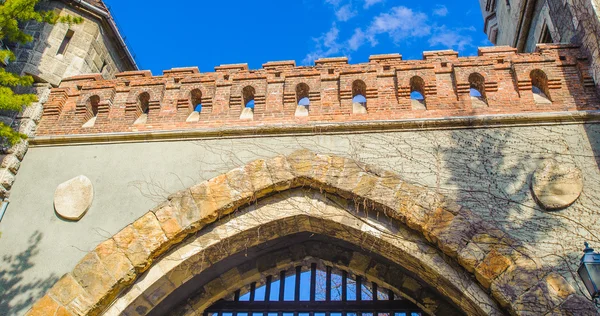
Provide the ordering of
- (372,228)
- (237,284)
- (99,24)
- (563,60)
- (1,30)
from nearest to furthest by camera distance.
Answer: (372,228) < (1,30) < (563,60) < (237,284) < (99,24)

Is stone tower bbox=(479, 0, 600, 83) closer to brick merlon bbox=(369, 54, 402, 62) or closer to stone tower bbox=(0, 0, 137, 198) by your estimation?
brick merlon bbox=(369, 54, 402, 62)

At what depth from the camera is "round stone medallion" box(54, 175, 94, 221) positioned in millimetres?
6094

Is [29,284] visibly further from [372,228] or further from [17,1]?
[372,228]

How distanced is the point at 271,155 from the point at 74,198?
8.59ft

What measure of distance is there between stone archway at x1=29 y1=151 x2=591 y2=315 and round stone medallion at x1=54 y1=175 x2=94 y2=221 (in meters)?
0.66

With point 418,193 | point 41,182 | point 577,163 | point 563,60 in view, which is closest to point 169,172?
point 41,182

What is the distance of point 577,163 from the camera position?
559 cm

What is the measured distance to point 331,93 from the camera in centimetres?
661

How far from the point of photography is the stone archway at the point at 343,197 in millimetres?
4828

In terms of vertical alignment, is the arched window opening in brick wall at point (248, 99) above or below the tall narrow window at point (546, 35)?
below

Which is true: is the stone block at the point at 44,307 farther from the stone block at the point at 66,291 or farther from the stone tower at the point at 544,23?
the stone tower at the point at 544,23

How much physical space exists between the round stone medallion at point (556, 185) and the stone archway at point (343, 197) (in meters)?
0.68

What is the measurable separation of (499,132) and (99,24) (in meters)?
7.10

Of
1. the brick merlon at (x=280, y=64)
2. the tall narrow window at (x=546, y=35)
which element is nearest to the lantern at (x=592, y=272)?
the brick merlon at (x=280, y=64)
